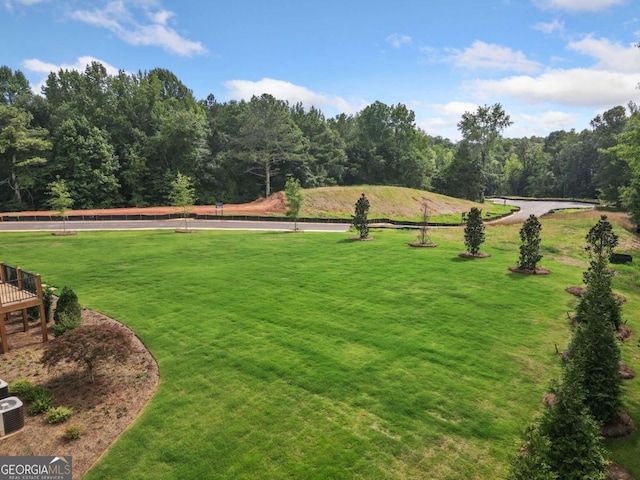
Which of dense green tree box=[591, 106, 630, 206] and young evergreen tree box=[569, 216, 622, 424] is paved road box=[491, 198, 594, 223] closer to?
dense green tree box=[591, 106, 630, 206]

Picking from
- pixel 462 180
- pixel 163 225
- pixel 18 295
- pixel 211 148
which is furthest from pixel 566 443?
pixel 462 180

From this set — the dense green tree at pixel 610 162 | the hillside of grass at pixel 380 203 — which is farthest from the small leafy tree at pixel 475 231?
the dense green tree at pixel 610 162

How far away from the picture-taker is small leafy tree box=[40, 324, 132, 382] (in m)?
11.0

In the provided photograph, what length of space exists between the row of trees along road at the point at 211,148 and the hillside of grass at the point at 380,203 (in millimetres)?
11588

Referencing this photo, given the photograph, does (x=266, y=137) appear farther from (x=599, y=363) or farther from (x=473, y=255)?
(x=599, y=363)

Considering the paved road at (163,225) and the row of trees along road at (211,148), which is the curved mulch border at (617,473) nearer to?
the paved road at (163,225)

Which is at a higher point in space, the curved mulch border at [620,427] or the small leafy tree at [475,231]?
the small leafy tree at [475,231]

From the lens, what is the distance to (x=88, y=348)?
11.1 m

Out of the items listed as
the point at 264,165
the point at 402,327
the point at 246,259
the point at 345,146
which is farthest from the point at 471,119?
the point at 402,327

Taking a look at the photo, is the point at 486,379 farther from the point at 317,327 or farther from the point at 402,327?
the point at 317,327

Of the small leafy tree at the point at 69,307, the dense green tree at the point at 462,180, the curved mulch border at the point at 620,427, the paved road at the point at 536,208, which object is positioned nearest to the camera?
the curved mulch border at the point at 620,427

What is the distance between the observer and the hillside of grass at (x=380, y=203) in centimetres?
5884

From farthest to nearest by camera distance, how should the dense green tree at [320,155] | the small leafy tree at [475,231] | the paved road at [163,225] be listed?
the dense green tree at [320,155] → the paved road at [163,225] → the small leafy tree at [475,231]

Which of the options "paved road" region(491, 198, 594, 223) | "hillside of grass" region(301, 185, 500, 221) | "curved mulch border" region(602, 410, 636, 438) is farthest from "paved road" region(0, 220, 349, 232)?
"curved mulch border" region(602, 410, 636, 438)
